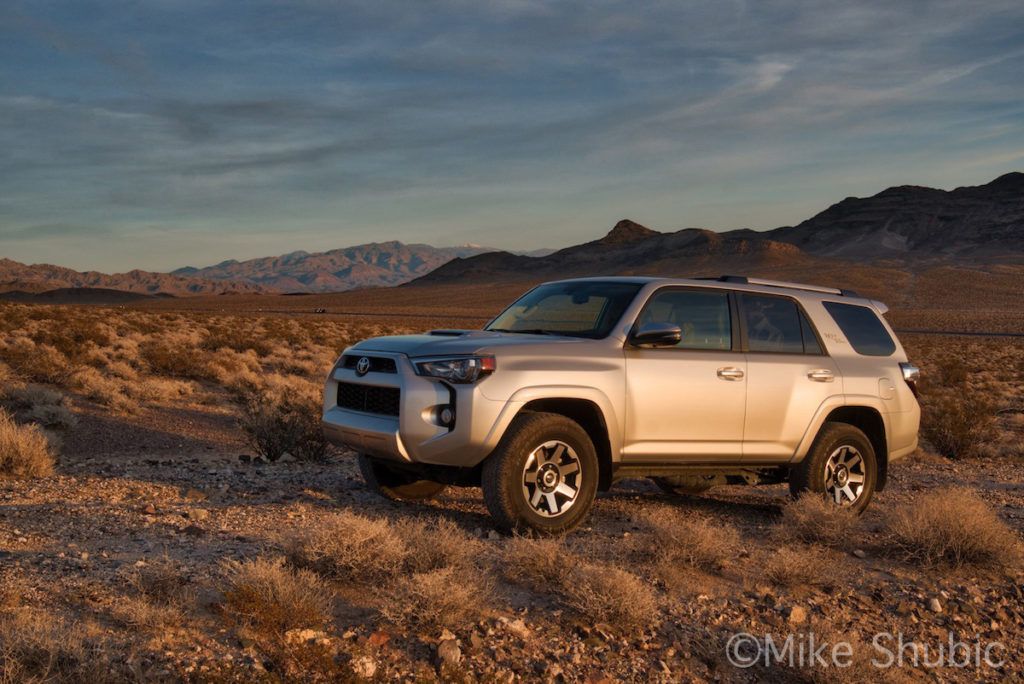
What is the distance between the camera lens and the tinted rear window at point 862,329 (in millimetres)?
7977

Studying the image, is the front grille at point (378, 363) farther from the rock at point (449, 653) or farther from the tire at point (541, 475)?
the rock at point (449, 653)

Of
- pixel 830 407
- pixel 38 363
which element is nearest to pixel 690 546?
pixel 830 407

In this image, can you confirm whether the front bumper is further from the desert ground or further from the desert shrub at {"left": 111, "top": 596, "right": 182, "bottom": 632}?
the desert shrub at {"left": 111, "top": 596, "right": 182, "bottom": 632}

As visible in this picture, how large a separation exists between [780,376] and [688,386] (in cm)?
102

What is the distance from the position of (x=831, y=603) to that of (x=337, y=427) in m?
3.63

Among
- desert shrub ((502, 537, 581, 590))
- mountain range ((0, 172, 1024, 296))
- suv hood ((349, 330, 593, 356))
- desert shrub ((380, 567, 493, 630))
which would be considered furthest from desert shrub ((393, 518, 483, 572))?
mountain range ((0, 172, 1024, 296))

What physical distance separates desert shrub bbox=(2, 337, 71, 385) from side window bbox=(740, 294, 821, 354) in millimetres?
13150

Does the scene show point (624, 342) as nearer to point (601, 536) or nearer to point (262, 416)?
point (601, 536)

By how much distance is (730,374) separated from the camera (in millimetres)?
6934

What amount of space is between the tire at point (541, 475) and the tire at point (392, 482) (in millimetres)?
1309

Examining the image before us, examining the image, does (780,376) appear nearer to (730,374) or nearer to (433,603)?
(730,374)

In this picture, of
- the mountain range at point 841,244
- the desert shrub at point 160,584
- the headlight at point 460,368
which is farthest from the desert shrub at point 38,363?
the mountain range at point 841,244

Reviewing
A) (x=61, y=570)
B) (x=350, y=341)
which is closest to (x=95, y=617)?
(x=61, y=570)

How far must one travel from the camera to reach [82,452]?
Answer: 11.4 m
